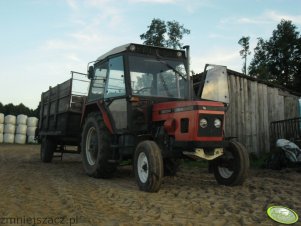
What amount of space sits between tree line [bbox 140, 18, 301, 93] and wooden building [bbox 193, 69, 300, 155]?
16703mm

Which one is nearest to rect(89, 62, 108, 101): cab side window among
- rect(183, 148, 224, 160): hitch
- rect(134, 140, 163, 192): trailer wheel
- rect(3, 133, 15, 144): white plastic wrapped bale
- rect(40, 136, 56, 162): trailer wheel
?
rect(134, 140, 163, 192): trailer wheel

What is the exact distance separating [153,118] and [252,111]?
7.86 m

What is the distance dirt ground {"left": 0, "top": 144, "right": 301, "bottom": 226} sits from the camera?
4.13 metres

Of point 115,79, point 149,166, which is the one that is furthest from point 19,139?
point 149,166

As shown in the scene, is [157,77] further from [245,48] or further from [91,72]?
[245,48]

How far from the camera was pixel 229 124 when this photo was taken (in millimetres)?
12891

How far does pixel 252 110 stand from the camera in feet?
45.1

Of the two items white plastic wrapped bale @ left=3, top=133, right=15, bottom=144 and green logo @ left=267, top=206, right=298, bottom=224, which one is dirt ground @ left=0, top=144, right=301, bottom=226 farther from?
white plastic wrapped bale @ left=3, top=133, right=15, bottom=144

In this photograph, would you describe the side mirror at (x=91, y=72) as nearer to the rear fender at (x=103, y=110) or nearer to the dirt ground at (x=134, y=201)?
the rear fender at (x=103, y=110)

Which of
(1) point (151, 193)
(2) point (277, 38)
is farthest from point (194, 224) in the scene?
(2) point (277, 38)

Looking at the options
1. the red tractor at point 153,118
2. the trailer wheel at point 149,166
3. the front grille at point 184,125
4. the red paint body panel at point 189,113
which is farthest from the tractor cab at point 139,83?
the front grille at point 184,125

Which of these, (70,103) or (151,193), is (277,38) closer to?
(70,103)

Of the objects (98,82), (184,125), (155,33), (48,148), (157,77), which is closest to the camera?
(184,125)

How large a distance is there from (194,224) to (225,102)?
290 cm
